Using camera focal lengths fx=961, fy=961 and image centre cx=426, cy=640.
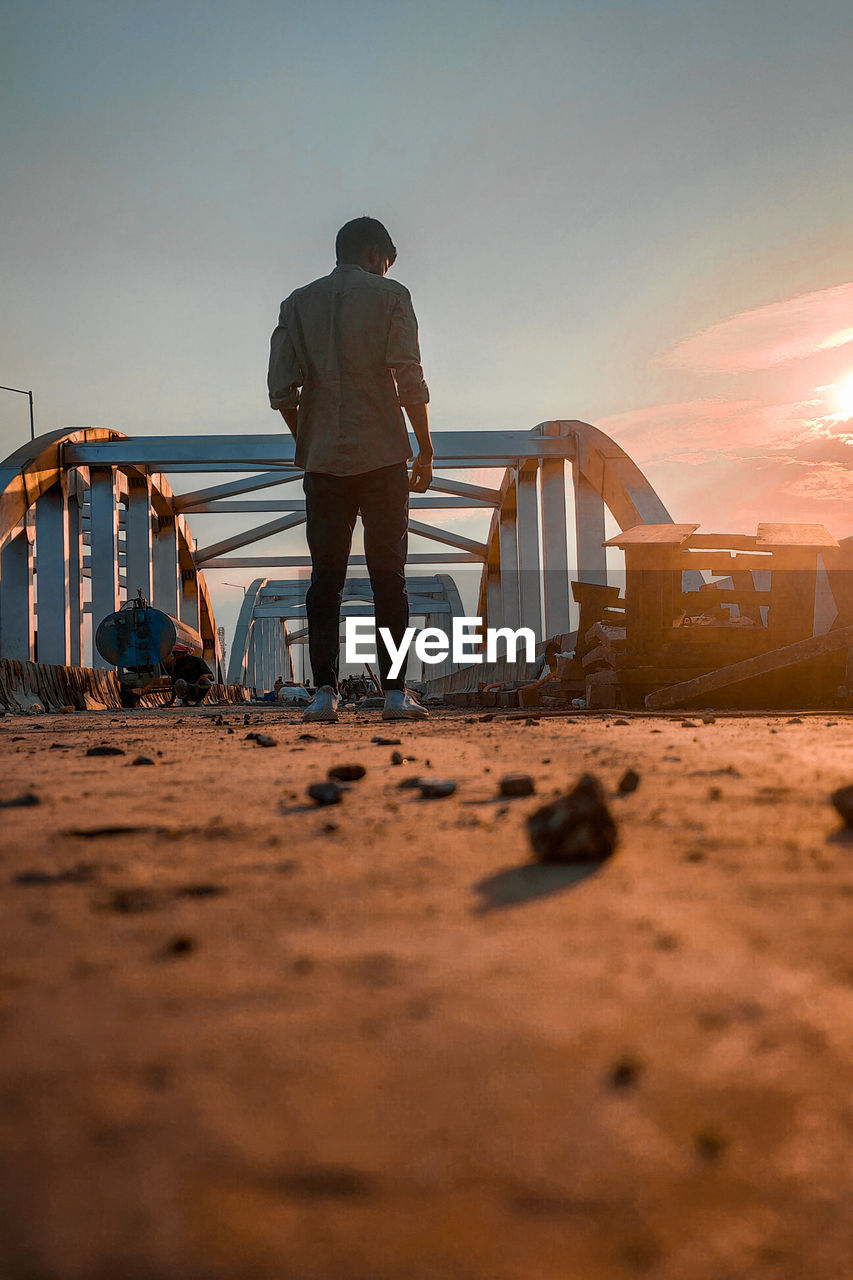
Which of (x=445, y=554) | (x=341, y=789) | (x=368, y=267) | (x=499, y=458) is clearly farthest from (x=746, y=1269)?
(x=445, y=554)

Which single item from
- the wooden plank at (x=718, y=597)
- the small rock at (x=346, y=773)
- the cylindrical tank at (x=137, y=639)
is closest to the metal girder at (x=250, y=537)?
the cylindrical tank at (x=137, y=639)

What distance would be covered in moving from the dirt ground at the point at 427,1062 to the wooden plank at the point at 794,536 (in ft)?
15.1

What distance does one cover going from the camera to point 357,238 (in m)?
4.43

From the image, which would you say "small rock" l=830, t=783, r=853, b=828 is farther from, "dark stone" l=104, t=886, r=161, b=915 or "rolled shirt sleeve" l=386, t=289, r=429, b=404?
"rolled shirt sleeve" l=386, t=289, r=429, b=404

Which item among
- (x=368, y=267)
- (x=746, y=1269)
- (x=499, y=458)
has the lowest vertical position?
(x=746, y=1269)

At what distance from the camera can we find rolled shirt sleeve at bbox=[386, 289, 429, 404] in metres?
4.30

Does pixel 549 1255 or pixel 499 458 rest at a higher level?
pixel 499 458

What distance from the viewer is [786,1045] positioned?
20.8 inches

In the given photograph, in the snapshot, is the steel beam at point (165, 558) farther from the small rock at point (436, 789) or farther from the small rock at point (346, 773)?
the small rock at point (436, 789)

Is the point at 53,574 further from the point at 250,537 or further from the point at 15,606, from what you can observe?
the point at 250,537

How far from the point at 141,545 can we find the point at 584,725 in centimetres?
1574

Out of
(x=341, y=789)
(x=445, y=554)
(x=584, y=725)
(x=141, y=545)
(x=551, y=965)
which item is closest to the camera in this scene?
(x=551, y=965)

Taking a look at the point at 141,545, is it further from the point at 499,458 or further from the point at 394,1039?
the point at 394,1039

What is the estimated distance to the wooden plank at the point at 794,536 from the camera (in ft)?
17.5
